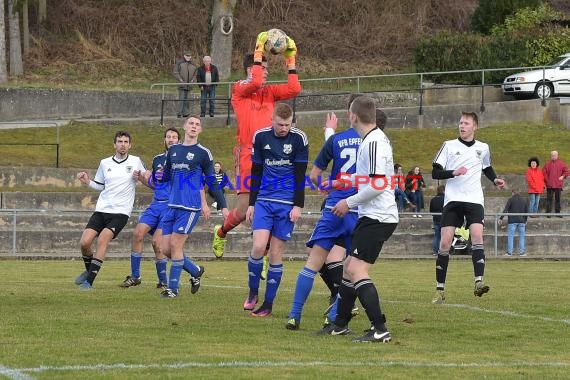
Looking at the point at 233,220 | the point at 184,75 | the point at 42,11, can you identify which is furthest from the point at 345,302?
the point at 42,11

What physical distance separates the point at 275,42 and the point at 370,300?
440cm

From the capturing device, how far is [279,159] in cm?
1259

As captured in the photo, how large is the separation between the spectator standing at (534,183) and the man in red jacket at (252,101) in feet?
51.4

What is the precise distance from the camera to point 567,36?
41750 mm

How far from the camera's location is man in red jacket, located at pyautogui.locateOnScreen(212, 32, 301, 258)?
1398 cm

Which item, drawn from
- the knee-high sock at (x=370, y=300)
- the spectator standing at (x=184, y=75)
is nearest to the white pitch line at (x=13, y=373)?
the knee-high sock at (x=370, y=300)

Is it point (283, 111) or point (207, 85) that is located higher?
point (207, 85)

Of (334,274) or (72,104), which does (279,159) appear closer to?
(334,274)

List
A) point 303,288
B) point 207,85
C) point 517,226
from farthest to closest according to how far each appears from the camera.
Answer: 1. point 207,85
2. point 517,226
3. point 303,288

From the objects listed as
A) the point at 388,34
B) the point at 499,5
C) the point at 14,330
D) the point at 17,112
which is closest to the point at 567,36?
the point at 499,5

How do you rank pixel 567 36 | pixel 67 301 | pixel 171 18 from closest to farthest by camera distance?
1. pixel 67 301
2. pixel 567 36
3. pixel 171 18

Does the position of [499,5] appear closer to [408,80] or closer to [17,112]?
[408,80]

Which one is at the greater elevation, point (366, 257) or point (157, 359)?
point (366, 257)

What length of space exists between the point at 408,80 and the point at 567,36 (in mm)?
5396
